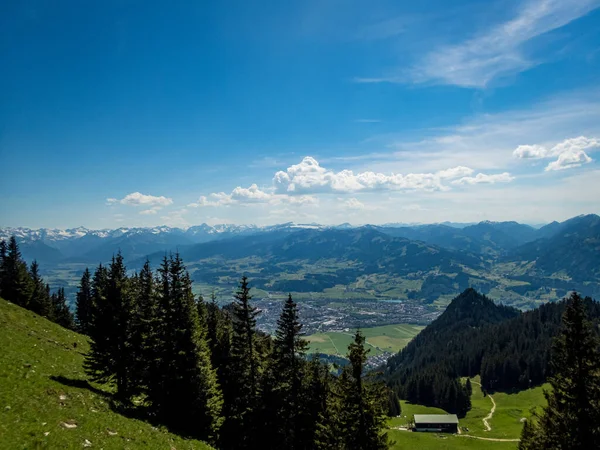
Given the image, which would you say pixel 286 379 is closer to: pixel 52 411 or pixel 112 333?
pixel 112 333

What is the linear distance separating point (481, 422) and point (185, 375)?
113937 mm

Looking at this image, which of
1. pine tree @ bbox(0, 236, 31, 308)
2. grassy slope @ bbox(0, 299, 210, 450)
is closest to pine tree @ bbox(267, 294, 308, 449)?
grassy slope @ bbox(0, 299, 210, 450)

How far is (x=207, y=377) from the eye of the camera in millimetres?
36250

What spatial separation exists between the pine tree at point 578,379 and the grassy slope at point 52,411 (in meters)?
29.5

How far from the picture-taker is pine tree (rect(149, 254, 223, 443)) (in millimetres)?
35719

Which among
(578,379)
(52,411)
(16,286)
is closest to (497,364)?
(578,379)

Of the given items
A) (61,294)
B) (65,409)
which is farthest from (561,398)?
(61,294)

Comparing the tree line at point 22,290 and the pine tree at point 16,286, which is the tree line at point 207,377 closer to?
the pine tree at point 16,286

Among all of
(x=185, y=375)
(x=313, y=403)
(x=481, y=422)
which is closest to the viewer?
(x=185, y=375)

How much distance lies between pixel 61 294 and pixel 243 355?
95.4 metres

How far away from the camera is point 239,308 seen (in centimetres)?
4088

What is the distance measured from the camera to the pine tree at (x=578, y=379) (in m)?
27.2

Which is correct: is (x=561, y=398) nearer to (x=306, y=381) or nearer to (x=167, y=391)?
(x=306, y=381)

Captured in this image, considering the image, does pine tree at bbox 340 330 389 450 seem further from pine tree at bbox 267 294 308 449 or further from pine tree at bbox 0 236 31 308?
pine tree at bbox 0 236 31 308
